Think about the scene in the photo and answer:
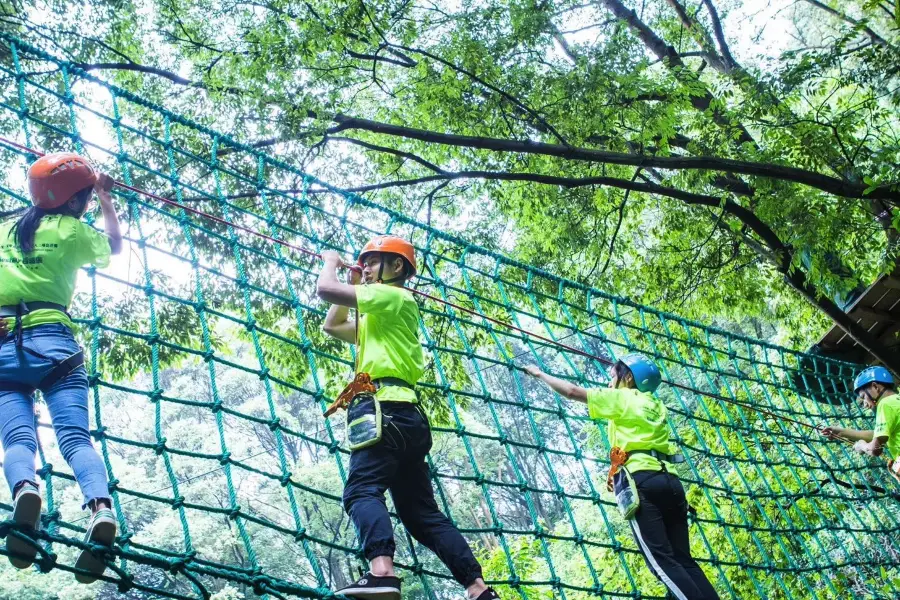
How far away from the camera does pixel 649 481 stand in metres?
2.51

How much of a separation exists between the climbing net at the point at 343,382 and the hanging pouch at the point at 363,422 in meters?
0.27

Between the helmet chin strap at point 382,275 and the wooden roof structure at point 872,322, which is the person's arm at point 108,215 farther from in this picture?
the wooden roof structure at point 872,322

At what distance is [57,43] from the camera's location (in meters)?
4.52

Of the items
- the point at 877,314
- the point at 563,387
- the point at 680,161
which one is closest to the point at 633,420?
the point at 563,387

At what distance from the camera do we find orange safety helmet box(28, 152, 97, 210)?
186 cm

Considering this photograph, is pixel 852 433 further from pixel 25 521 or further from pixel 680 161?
pixel 25 521

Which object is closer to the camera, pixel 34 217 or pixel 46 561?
pixel 46 561

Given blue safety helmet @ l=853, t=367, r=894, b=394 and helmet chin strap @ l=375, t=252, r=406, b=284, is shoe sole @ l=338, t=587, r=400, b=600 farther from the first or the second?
blue safety helmet @ l=853, t=367, r=894, b=394

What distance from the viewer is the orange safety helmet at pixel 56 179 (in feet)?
6.11

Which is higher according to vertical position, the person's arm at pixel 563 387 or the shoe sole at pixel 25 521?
the person's arm at pixel 563 387

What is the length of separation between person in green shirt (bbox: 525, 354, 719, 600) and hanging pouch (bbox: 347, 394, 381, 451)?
78 cm

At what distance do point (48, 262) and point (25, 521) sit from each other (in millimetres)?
563

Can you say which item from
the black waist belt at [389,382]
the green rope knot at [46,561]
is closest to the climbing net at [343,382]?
the green rope knot at [46,561]

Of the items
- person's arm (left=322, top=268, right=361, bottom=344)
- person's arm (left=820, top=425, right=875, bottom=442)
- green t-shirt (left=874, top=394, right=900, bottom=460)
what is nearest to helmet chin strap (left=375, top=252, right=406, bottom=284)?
person's arm (left=322, top=268, right=361, bottom=344)
